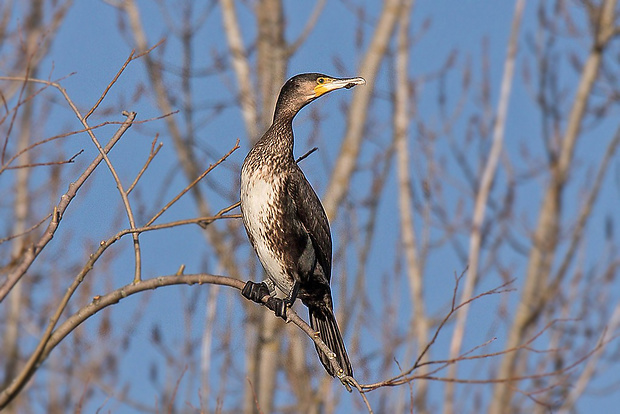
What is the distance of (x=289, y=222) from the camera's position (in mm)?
4320

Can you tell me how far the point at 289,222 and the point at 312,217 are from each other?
0.17m

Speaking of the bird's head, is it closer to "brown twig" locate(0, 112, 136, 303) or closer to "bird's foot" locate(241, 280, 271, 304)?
"bird's foot" locate(241, 280, 271, 304)

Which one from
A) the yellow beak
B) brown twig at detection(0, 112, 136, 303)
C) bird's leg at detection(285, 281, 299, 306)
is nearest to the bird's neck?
the yellow beak

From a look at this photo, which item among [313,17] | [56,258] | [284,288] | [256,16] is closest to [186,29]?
[256,16]

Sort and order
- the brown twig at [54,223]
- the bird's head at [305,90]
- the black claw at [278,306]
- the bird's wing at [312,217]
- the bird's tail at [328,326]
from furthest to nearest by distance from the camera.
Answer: the bird's head at [305,90] → the bird's tail at [328,326] → the bird's wing at [312,217] → the black claw at [278,306] → the brown twig at [54,223]

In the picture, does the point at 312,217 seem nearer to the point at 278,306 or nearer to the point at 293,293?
the point at 293,293

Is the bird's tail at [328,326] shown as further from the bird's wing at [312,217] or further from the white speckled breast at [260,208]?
the white speckled breast at [260,208]

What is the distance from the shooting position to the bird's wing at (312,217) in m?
4.34

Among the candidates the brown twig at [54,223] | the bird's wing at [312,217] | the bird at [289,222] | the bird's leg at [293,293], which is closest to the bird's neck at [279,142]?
the bird at [289,222]

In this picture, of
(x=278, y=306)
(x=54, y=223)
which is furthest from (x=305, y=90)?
(x=54, y=223)

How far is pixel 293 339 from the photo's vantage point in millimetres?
8312

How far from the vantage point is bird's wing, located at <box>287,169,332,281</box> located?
4336 mm

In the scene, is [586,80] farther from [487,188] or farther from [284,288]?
[284,288]

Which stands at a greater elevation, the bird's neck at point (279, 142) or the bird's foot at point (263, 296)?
the bird's neck at point (279, 142)
